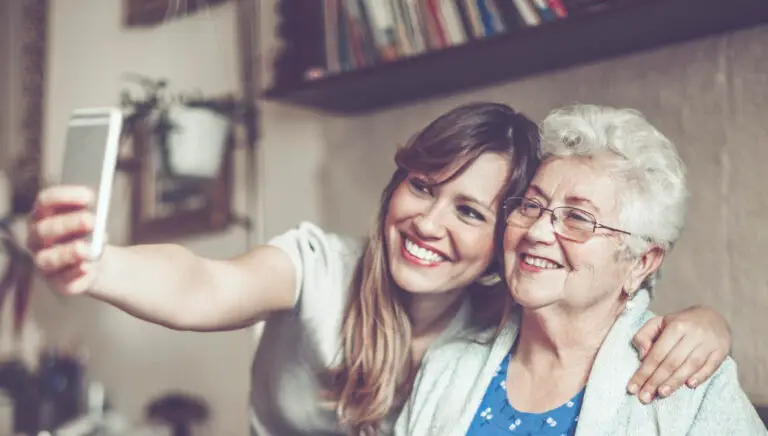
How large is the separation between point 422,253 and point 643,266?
233mm

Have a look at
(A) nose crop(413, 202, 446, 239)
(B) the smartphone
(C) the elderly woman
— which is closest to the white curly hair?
(C) the elderly woman

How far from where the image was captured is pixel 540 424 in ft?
2.35

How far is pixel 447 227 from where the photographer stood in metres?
0.78

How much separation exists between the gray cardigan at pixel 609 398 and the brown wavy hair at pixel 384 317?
0.12 ft

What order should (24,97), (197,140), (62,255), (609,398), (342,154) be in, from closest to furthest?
(62,255), (609,398), (342,154), (197,140), (24,97)

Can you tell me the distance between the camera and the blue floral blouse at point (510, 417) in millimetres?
703

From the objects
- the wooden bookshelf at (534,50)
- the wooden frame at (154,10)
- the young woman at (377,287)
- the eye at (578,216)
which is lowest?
the young woman at (377,287)

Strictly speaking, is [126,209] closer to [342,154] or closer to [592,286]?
[342,154]

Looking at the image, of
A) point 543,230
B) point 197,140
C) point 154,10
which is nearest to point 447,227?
point 543,230

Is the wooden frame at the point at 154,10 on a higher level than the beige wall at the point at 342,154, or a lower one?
higher

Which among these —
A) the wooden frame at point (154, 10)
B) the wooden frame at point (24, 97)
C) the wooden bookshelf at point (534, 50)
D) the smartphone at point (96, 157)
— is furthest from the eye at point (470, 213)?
the wooden frame at point (24, 97)

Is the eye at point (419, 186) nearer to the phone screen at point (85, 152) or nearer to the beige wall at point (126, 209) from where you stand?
the phone screen at point (85, 152)

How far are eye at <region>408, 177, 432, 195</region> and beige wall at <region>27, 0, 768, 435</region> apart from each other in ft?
0.58

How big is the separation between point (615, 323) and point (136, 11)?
1.15 m
